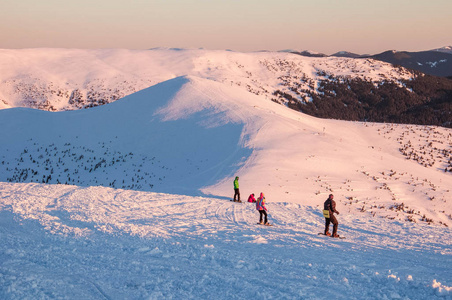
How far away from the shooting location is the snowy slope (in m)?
73.4

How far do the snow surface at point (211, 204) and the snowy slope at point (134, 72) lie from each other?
29792 millimetres

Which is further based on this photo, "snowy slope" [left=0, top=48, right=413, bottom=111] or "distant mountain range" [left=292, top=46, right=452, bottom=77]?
"distant mountain range" [left=292, top=46, right=452, bottom=77]

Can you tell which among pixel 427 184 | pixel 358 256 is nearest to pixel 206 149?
pixel 427 184

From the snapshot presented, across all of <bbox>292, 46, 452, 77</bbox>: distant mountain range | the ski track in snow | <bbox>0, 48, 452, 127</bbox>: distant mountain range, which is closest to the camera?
the ski track in snow

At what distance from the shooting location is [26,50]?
10362 cm

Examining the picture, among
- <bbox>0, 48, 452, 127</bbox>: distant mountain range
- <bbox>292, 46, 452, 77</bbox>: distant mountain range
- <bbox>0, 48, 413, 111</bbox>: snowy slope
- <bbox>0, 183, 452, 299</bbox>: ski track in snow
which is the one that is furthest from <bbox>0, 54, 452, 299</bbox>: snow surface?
<bbox>292, 46, 452, 77</bbox>: distant mountain range

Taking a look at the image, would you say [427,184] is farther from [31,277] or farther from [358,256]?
[31,277]

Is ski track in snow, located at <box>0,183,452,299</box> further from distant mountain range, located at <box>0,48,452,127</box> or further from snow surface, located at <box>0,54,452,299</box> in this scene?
distant mountain range, located at <box>0,48,452,127</box>

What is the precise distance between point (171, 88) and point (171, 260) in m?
39.4

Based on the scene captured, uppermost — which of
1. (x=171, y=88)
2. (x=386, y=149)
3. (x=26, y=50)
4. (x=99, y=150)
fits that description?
(x=26, y=50)

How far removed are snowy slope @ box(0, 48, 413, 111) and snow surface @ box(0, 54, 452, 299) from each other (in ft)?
97.7

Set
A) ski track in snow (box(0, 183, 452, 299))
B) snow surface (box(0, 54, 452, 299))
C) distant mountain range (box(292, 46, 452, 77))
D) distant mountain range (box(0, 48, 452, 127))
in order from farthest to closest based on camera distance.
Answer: distant mountain range (box(292, 46, 452, 77)), distant mountain range (box(0, 48, 452, 127)), snow surface (box(0, 54, 452, 299)), ski track in snow (box(0, 183, 452, 299))

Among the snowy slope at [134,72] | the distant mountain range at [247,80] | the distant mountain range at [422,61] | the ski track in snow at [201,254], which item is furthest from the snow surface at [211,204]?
the distant mountain range at [422,61]

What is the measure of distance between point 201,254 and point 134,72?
84.1 metres
